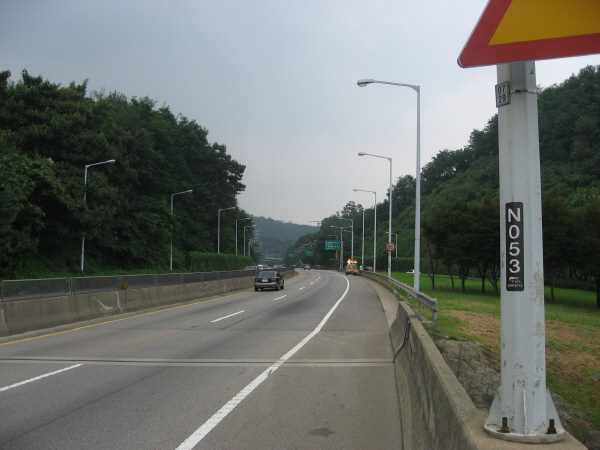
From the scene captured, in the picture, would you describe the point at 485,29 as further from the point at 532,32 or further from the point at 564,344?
the point at 564,344

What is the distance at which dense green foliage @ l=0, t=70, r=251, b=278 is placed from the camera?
36.5 m

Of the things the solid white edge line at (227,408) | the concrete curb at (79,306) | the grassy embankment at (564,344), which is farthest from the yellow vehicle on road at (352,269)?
the solid white edge line at (227,408)

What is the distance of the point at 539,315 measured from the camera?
3594mm

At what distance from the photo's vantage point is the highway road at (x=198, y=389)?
19.8 ft

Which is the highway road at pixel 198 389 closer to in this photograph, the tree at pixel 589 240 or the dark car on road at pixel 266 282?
the tree at pixel 589 240

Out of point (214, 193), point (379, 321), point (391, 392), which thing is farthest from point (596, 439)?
point (214, 193)

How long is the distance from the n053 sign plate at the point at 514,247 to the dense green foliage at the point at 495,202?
96.1ft

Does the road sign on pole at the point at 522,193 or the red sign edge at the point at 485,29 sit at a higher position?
the red sign edge at the point at 485,29

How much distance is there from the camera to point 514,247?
3.65 metres

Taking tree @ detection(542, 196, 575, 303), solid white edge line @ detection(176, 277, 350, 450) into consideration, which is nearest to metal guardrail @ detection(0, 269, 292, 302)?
solid white edge line @ detection(176, 277, 350, 450)

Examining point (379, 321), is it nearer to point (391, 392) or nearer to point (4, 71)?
point (391, 392)

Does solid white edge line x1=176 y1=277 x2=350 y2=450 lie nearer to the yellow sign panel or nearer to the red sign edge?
the red sign edge

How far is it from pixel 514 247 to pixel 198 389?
592 cm

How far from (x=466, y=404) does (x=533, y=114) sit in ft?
7.73
